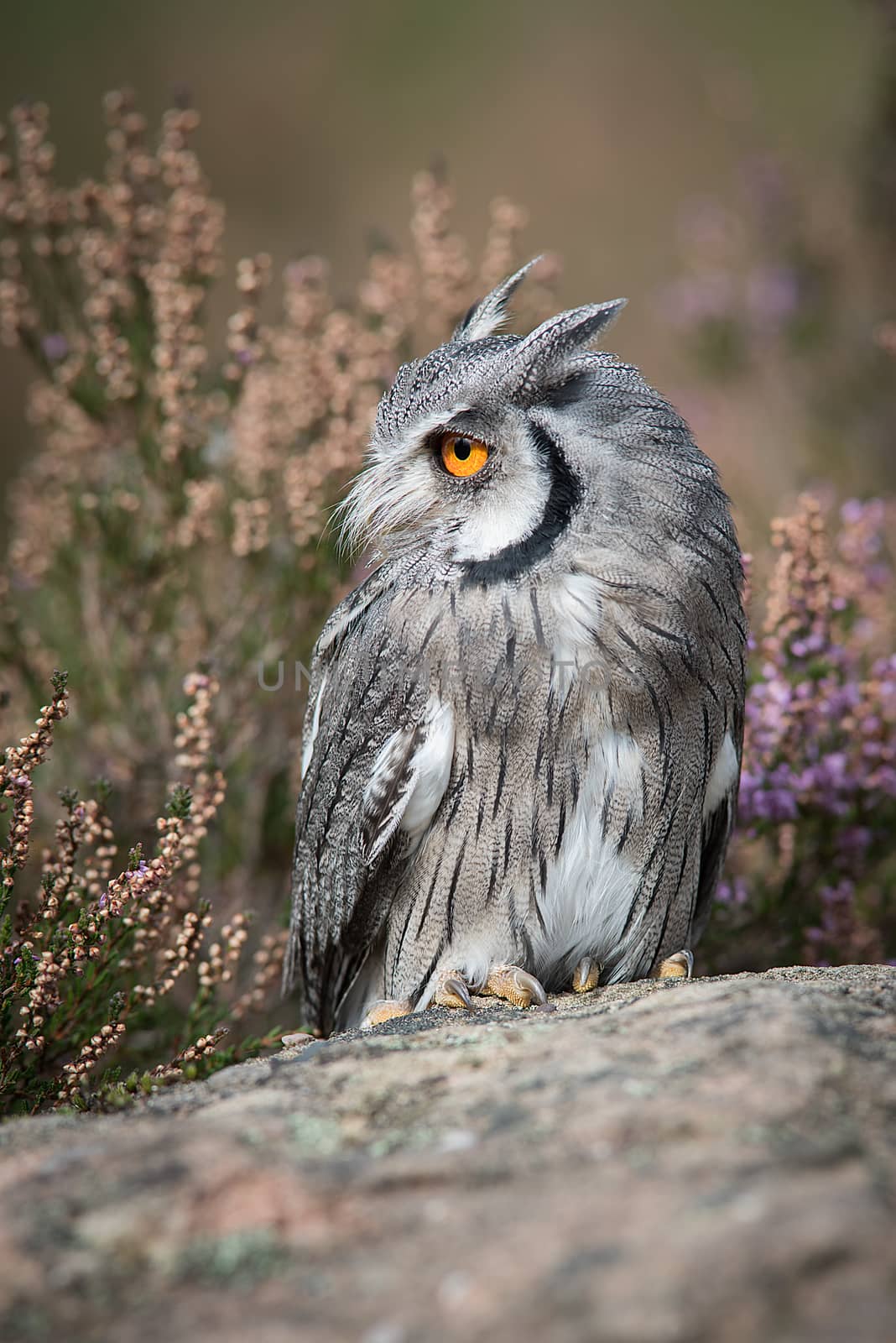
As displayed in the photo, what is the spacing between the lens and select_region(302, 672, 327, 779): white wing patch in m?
2.28

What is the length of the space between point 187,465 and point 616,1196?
2.43 metres

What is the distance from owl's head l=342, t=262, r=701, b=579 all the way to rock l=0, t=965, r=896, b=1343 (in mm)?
886

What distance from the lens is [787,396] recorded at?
5.61 m

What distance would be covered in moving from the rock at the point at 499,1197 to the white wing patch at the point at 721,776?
0.80 metres

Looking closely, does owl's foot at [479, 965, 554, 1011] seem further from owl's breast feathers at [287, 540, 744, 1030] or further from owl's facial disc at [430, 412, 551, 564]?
owl's facial disc at [430, 412, 551, 564]

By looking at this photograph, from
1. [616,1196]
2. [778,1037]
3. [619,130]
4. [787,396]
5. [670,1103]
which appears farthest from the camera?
[619,130]

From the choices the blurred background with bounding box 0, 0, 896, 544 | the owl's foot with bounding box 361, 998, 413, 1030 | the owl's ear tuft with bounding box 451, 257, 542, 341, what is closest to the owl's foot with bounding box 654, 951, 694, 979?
the owl's foot with bounding box 361, 998, 413, 1030

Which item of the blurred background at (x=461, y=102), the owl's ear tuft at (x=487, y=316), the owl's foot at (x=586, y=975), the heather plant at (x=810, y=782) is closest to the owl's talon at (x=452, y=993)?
the owl's foot at (x=586, y=975)

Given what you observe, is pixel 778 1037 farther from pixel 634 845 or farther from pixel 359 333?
pixel 359 333

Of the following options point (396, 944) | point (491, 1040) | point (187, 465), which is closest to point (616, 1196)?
point (491, 1040)

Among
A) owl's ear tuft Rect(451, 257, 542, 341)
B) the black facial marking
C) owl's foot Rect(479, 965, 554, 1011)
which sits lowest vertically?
owl's foot Rect(479, 965, 554, 1011)

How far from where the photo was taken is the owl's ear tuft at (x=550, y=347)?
189cm

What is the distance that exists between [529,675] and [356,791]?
45 centimetres

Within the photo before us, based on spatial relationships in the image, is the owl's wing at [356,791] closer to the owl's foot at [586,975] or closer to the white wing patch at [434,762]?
the white wing patch at [434,762]
